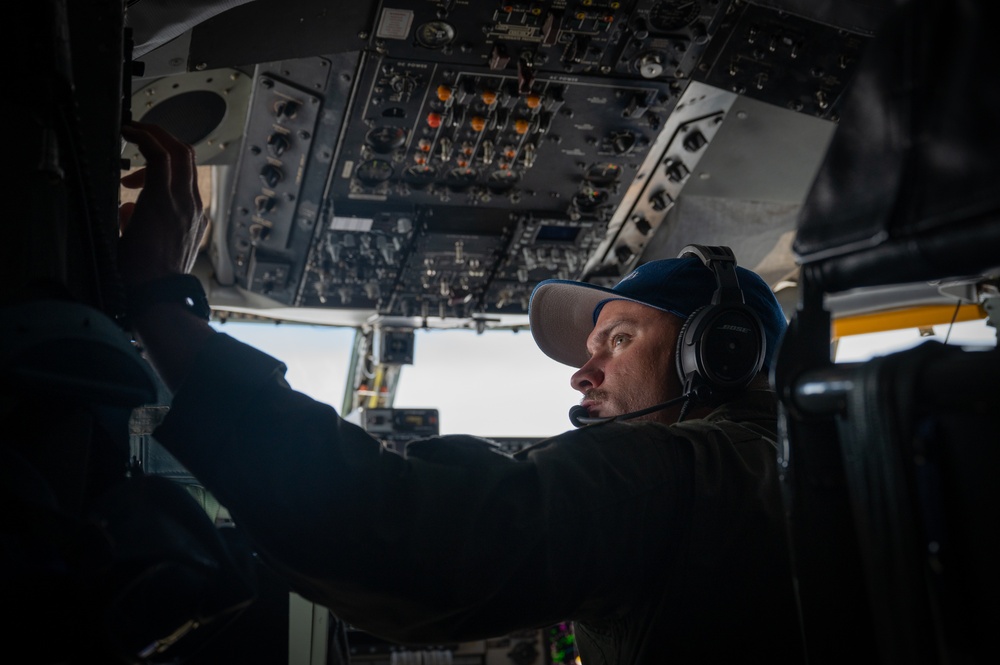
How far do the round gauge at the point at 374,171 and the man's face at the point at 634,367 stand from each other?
1773mm

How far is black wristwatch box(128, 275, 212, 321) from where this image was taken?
3.26 ft

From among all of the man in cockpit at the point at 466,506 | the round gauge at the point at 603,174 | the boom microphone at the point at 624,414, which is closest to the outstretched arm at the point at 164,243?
the man in cockpit at the point at 466,506

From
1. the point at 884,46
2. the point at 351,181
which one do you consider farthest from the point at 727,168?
the point at 884,46

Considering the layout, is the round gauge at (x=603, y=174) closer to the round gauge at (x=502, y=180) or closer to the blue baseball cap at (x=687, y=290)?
the round gauge at (x=502, y=180)

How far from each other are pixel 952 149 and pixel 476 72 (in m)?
2.41

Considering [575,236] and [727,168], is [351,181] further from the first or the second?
[727,168]

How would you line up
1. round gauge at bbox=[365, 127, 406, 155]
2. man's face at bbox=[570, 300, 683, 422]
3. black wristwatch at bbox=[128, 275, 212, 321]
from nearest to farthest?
black wristwatch at bbox=[128, 275, 212, 321] → man's face at bbox=[570, 300, 683, 422] → round gauge at bbox=[365, 127, 406, 155]

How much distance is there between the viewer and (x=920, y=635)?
608 mm

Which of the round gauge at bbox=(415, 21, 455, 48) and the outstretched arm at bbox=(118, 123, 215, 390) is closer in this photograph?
the outstretched arm at bbox=(118, 123, 215, 390)

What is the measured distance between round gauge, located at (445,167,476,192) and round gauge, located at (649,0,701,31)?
90 centimetres

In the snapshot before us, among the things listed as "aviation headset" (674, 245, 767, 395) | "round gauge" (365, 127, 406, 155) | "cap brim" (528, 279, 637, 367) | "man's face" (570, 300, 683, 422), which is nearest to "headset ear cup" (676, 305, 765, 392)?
"aviation headset" (674, 245, 767, 395)

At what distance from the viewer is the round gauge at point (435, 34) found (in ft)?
8.68

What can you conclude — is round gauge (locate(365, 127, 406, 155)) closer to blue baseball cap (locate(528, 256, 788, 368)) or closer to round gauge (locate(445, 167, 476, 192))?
round gauge (locate(445, 167, 476, 192))

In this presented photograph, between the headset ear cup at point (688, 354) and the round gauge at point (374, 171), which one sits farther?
the round gauge at point (374, 171)
